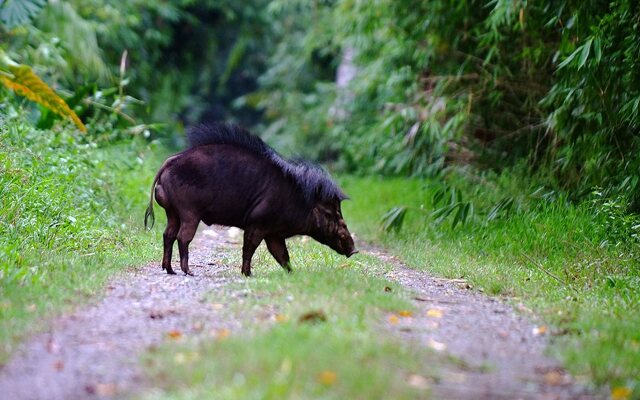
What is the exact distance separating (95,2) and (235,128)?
35.6 ft

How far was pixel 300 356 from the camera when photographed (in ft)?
14.2

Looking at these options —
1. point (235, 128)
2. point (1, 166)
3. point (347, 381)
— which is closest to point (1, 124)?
point (1, 166)

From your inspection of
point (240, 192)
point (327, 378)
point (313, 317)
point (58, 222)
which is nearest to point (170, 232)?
point (240, 192)

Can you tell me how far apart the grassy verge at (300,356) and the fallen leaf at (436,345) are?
18 cm

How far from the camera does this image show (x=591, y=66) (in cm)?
885

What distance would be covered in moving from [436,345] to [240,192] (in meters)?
2.99

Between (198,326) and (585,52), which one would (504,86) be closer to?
(585,52)

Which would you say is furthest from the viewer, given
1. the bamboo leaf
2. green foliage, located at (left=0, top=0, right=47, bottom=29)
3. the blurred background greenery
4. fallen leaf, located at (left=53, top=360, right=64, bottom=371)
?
green foliage, located at (left=0, top=0, right=47, bottom=29)

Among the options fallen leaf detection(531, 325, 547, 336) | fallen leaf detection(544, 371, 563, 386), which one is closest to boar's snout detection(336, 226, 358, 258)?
fallen leaf detection(531, 325, 547, 336)

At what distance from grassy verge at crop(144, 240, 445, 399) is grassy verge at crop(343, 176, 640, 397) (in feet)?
3.45

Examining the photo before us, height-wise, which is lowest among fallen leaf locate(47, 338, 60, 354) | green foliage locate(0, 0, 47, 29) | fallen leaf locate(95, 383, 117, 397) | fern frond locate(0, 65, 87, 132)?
fallen leaf locate(47, 338, 60, 354)

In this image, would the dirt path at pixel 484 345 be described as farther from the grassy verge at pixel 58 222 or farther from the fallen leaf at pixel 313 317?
the grassy verge at pixel 58 222

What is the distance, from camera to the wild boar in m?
7.42

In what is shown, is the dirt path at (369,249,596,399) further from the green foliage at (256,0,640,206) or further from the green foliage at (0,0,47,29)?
the green foliage at (0,0,47,29)
